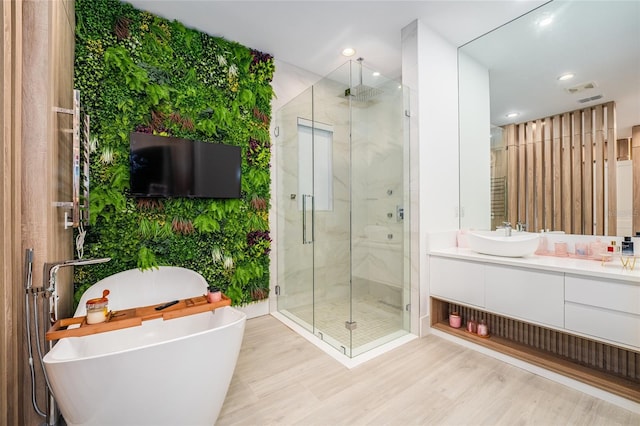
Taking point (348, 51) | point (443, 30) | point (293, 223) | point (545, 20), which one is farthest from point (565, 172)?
point (293, 223)

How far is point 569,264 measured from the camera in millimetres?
1936

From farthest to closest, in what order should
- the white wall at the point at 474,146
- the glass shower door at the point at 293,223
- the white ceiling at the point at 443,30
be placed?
the glass shower door at the point at 293,223 → the white wall at the point at 474,146 → the white ceiling at the point at 443,30

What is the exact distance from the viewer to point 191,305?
1.92 meters

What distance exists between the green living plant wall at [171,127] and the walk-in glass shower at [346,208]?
35 centimetres

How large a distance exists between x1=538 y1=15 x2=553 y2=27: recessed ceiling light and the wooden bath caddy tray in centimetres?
349

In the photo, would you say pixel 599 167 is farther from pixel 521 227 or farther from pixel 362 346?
pixel 362 346

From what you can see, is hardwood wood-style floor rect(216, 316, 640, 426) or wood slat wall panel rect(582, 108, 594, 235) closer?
hardwood wood-style floor rect(216, 316, 640, 426)

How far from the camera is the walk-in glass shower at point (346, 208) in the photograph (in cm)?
268

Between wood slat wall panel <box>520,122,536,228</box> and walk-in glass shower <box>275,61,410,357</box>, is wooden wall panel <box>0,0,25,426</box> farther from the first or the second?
wood slat wall panel <box>520,122,536,228</box>

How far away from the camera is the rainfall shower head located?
2.64m

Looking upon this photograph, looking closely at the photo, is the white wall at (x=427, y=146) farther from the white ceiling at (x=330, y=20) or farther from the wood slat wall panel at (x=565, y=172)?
the wood slat wall panel at (x=565, y=172)

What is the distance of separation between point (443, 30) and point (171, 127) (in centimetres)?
282

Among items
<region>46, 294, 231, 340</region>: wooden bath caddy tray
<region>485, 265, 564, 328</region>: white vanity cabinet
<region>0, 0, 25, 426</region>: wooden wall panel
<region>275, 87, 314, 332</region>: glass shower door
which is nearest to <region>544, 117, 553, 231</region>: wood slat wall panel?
<region>485, 265, 564, 328</region>: white vanity cabinet

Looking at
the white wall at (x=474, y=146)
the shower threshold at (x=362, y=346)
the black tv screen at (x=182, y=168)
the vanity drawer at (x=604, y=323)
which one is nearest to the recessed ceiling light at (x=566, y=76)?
the white wall at (x=474, y=146)
